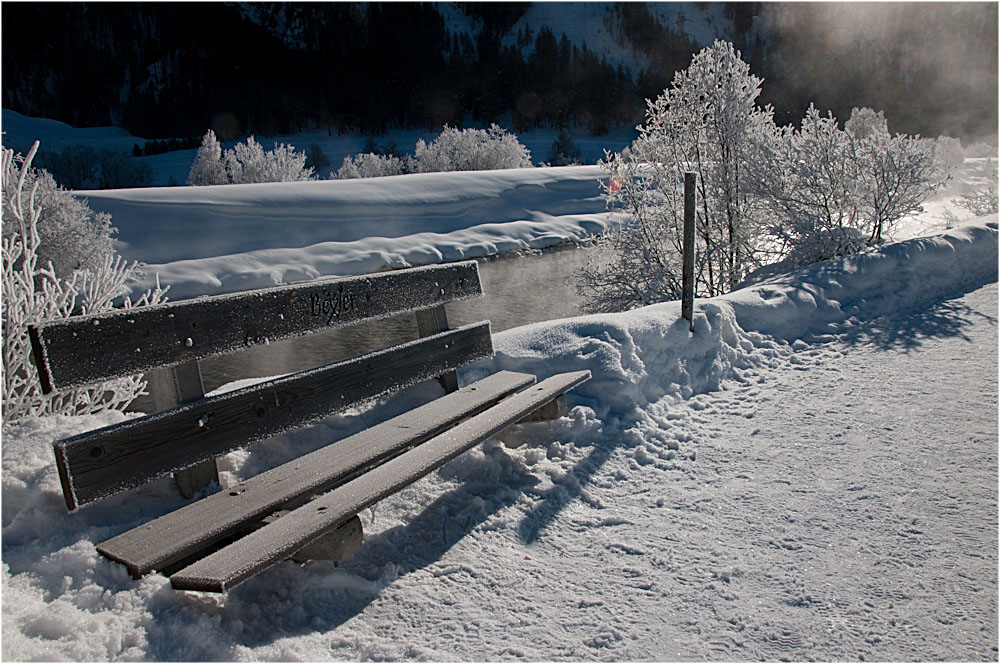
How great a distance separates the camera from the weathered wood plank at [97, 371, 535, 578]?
6.70ft

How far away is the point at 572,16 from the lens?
121 m

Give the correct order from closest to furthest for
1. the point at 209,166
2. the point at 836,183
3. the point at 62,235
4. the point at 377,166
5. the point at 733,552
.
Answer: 1. the point at 733,552
2. the point at 836,183
3. the point at 62,235
4. the point at 209,166
5. the point at 377,166

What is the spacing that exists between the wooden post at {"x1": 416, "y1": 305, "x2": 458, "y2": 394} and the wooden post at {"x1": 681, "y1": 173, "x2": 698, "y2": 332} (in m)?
1.99

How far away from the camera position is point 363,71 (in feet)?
341

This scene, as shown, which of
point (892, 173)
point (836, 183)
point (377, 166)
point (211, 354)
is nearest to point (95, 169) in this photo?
point (377, 166)

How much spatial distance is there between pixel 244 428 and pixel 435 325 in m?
1.43

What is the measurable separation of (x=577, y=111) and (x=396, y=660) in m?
101

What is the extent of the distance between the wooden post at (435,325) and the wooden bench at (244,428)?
0.29 m

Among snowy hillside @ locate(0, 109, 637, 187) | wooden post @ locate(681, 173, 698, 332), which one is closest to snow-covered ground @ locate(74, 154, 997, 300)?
wooden post @ locate(681, 173, 698, 332)

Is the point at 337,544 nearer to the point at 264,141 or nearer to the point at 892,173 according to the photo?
the point at 892,173

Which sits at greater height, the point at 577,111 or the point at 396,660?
the point at 577,111

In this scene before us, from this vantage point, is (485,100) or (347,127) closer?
(347,127)

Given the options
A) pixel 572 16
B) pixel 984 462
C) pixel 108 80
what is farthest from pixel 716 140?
pixel 572 16

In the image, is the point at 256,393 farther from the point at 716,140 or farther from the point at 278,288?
the point at 716,140
